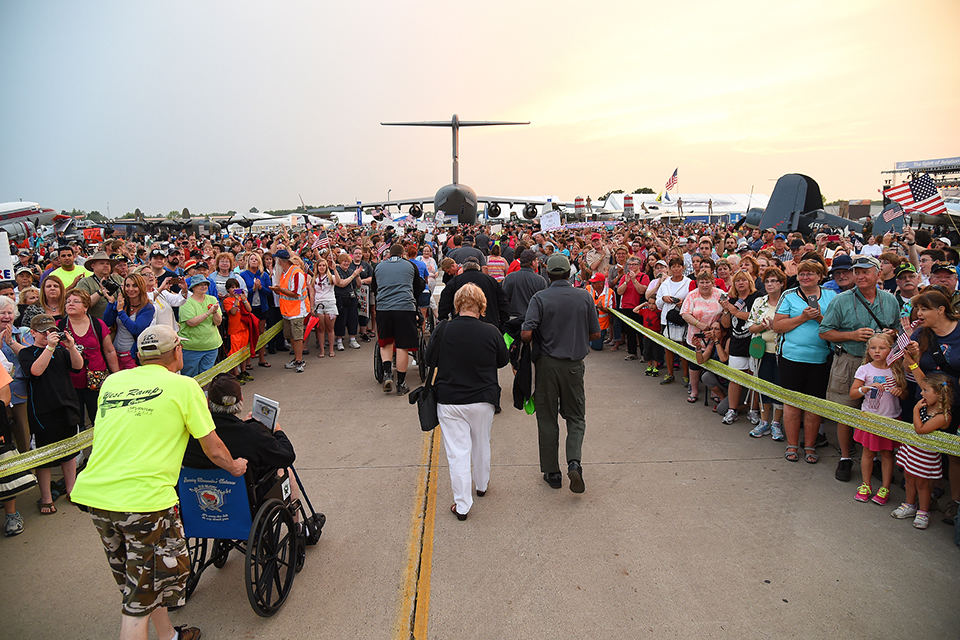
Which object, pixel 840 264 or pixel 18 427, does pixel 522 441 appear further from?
pixel 18 427

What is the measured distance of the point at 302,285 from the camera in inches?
360

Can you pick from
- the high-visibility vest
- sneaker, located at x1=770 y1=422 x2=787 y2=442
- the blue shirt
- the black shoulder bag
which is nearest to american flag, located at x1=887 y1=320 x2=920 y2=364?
the blue shirt

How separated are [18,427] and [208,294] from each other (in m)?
2.92

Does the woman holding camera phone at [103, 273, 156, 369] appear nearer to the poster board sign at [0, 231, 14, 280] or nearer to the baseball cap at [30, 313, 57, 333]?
the baseball cap at [30, 313, 57, 333]

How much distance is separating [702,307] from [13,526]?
24.0ft

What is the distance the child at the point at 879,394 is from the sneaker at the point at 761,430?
1326 mm

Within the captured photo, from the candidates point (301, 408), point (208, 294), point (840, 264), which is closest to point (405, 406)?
point (301, 408)

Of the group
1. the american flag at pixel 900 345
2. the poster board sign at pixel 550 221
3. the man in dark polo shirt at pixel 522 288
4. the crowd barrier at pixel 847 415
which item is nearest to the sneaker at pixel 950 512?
the crowd barrier at pixel 847 415

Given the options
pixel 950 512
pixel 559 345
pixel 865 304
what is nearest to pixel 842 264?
pixel 865 304

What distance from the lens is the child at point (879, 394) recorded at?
4.53 meters

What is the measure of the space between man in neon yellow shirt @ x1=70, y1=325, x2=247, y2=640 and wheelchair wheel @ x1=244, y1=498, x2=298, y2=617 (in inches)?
15.6

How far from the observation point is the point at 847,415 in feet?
15.9

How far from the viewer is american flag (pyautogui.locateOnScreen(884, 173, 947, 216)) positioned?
31.9ft

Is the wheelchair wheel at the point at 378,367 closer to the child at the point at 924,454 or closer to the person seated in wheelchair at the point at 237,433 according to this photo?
the person seated in wheelchair at the point at 237,433
